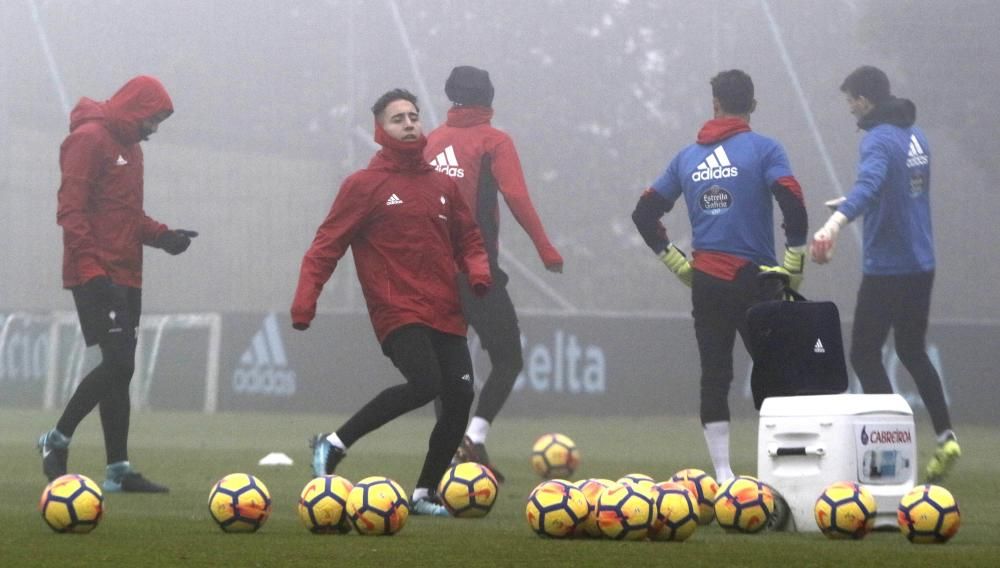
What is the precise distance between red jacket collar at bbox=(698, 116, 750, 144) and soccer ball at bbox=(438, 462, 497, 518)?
2.13 m

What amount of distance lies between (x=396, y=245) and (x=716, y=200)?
1626 millimetres

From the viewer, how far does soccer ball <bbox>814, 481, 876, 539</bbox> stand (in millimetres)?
6863

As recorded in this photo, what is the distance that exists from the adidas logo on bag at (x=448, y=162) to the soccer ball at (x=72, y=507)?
3932mm

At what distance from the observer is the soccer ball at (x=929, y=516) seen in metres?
6.66

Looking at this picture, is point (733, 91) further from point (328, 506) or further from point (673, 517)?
point (328, 506)

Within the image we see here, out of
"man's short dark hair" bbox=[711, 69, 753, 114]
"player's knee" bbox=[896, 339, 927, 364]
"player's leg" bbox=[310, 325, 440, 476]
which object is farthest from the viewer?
"player's knee" bbox=[896, 339, 927, 364]

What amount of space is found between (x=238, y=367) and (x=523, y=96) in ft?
15.2

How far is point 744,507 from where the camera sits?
23.2 feet

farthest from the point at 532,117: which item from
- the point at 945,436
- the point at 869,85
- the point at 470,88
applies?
the point at 945,436

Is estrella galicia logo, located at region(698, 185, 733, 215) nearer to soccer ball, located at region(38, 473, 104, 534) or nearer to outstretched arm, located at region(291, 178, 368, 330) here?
outstretched arm, located at region(291, 178, 368, 330)

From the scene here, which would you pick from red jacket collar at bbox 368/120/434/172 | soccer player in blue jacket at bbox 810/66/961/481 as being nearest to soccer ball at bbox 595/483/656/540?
red jacket collar at bbox 368/120/434/172

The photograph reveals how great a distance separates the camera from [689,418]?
18.9 m

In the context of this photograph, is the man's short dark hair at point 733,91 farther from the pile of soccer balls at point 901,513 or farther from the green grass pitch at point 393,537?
the pile of soccer balls at point 901,513

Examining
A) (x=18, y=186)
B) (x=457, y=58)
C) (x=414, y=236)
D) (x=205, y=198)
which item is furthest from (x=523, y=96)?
(x=414, y=236)
